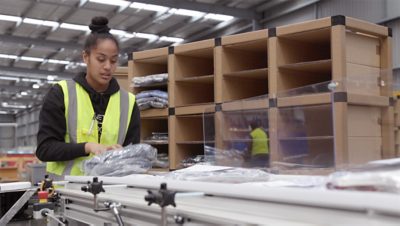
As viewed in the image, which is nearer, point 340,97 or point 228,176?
point 228,176

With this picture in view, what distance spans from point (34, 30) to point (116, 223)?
791 centimetres

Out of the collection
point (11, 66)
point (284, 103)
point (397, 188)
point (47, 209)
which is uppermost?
point (11, 66)

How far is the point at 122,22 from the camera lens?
313 inches

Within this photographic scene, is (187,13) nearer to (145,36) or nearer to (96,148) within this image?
(145,36)

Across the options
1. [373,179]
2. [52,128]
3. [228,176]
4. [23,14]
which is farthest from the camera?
[23,14]

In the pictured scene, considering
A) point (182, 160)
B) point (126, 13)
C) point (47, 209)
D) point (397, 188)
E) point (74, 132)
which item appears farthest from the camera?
point (126, 13)

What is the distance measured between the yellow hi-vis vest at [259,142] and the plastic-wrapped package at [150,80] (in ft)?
3.32

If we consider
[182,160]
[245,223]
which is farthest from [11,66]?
[245,223]

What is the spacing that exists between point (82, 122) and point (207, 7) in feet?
17.9

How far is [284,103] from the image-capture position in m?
2.87

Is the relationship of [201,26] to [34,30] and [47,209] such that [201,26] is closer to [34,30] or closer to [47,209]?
[34,30]

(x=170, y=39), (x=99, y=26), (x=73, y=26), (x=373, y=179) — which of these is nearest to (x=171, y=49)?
(x=99, y=26)

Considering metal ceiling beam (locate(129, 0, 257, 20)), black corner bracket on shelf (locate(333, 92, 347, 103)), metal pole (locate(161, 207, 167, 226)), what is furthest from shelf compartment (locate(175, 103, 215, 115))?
metal ceiling beam (locate(129, 0, 257, 20))

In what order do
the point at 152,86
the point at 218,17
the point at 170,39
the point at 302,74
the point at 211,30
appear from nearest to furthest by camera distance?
the point at 302,74 → the point at 152,86 → the point at 218,17 → the point at 211,30 → the point at 170,39
